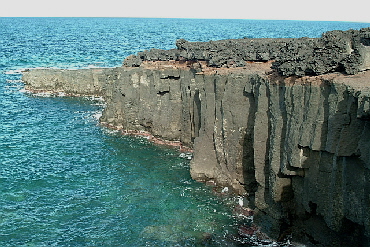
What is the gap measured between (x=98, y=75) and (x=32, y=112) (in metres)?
12.5

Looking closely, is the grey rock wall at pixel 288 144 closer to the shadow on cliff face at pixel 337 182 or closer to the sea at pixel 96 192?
the shadow on cliff face at pixel 337 182

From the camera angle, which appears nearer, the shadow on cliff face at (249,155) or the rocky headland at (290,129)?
the rocky headland at (290,129)

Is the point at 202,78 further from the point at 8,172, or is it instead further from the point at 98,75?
the point at 98,75

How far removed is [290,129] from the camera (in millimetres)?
22578

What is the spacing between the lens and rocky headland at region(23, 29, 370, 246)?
19.7 metres

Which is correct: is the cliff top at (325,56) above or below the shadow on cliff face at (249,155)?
above

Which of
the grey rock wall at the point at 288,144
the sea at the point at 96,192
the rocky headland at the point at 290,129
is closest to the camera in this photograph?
the grey rock wall at the point at 288,144

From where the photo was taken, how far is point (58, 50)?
117750mm

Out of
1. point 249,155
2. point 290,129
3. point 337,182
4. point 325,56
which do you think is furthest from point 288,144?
point 249,155

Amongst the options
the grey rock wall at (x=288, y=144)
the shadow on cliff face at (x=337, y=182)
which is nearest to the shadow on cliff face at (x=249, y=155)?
the grey rock wall at (x=288, y=144)

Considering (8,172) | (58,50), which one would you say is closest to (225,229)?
(8,172)

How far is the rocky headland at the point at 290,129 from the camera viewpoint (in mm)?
19688

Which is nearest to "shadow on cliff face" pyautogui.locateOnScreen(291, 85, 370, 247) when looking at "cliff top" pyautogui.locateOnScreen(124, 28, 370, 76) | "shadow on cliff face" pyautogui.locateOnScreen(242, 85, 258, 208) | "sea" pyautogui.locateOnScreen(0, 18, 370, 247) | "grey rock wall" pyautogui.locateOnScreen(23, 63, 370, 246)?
"grey rock wall" pyautogui.locateOnScreen(23, 63, 370, 246)

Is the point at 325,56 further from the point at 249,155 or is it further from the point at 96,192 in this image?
the point at 96,192
